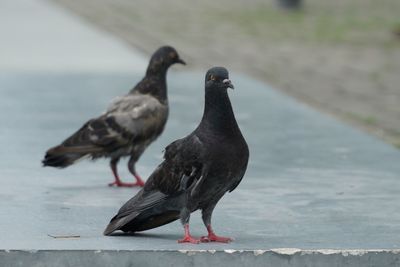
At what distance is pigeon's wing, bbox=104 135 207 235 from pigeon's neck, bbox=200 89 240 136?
0.37ft

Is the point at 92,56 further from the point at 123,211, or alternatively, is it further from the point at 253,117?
the point at 123,211

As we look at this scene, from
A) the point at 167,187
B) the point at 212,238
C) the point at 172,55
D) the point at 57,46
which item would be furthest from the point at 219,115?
the point at 57,46

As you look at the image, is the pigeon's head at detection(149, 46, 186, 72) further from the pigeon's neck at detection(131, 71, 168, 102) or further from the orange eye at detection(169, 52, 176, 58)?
the pigeon's neck at detection(131, 71, 168, 102)

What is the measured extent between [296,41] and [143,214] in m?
12.8

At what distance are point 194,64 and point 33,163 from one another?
22.9 ft

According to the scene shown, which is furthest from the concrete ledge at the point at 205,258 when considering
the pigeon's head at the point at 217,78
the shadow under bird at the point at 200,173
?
the pigeon's head at the point at 217,78

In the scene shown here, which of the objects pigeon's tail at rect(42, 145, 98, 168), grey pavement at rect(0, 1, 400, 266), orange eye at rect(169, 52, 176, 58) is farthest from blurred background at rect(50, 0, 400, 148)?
pigeon's tail at rect(42, 145, 98, 168)

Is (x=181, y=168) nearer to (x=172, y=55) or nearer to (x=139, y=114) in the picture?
(x=139, y=114)

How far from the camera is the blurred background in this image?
1395 cm

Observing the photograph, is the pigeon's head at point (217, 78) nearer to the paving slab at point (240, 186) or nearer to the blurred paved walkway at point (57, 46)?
the paving slab at point (240, 186)

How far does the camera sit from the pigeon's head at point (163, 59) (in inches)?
348

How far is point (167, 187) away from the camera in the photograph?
246 inches

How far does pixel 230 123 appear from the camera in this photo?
244 inches

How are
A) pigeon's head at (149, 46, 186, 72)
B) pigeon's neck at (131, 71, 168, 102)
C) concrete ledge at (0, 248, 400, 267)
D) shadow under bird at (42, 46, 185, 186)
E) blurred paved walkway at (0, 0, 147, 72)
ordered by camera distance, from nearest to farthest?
concrete ledge at (0, 248, 400, 267)
shadow under bird at (42, 46, 185, 186)
pigeon's neck at (131, 71, 168, 102)
pigeon's head at (149, 46, 186, 72)
blurred paved walkway at (0, 0, 147, 72)
